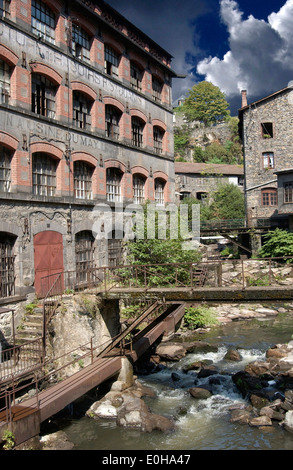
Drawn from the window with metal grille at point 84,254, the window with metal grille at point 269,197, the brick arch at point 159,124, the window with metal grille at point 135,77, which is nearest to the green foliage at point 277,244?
the window with metal grille at point 269,197

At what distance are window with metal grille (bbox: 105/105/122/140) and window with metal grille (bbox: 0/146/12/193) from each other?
664 centimetres

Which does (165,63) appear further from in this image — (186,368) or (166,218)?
(186,368)

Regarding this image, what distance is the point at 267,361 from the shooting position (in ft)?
50.8

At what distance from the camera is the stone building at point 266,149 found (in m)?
33.4

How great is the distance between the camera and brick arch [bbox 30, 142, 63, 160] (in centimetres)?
1539

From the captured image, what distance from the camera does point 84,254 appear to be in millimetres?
18047

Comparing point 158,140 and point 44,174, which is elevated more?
point 158,140

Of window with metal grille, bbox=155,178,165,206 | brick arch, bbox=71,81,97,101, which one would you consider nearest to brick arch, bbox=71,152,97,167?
brick arch, bbox=71,81,97,101

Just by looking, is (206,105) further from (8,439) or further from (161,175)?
(8,439)

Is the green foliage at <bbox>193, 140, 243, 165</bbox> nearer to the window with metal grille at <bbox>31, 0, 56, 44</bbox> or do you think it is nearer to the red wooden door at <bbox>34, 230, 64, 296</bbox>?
the window with metal grille at <bbox>31, 0, 56, 44</bbox>

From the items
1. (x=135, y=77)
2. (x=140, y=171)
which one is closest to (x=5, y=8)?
(x=135, y=77)

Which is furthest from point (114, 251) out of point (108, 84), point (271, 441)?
point (271, 441)

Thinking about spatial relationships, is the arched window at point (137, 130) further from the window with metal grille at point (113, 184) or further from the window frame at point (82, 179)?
the window frame at point (82, 179)

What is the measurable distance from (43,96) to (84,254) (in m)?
7.01
